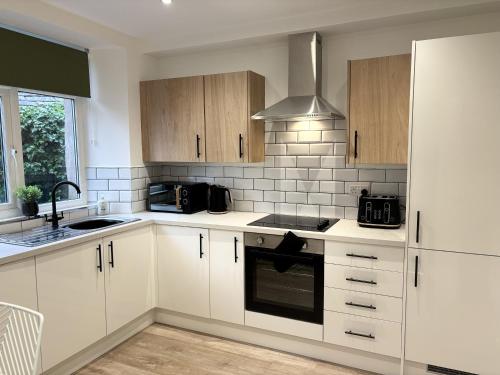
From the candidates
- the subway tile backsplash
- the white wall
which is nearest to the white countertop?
the subway tile backsplash

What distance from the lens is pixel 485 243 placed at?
209cm

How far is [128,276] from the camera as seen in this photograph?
2902 mm

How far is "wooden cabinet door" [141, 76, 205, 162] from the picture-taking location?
3.20 meters

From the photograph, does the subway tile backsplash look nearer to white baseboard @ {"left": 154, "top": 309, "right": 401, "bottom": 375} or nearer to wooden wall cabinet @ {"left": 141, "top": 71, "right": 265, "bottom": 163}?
wooden wall cabinet @ {"left": 141, "top": 71, "right": 265, "bottom": 163}

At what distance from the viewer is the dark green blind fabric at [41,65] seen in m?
2.66

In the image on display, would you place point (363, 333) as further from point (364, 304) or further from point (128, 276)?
point (128, 276)

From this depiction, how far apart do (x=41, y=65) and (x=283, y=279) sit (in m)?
2.46

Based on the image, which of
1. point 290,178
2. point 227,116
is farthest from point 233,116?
point 290,178

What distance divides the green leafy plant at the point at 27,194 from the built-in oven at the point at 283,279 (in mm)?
1613

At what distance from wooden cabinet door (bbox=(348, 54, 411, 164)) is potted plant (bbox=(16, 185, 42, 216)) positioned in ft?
7.71

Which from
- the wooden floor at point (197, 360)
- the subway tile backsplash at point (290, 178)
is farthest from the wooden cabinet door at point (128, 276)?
the subway tile backsplash at point (290, 178)

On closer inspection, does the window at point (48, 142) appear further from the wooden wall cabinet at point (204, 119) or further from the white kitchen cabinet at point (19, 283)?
the white kitchen cabinet at point (19, 283)

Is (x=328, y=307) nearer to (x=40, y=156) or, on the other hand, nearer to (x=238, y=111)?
(x=238, y=111)

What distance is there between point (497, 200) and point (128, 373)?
2514 mm
